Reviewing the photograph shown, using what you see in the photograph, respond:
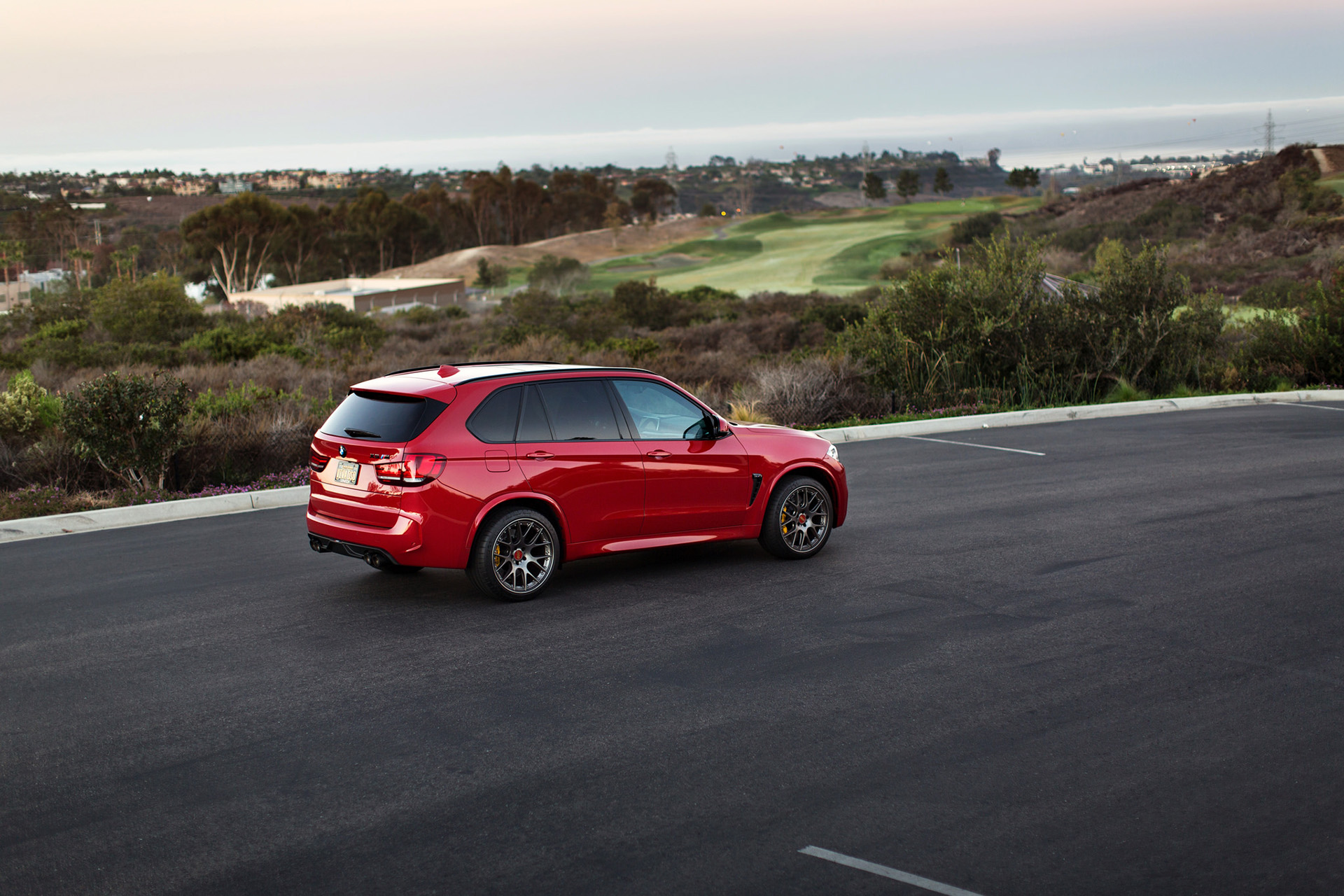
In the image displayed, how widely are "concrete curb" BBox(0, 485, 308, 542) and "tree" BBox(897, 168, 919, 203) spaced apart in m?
170

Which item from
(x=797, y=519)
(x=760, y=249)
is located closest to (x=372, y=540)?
(x=797, y=519)

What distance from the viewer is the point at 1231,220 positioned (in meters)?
79.8

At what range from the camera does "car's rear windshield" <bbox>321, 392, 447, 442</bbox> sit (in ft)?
26.1

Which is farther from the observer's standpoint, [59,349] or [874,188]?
[874,188]

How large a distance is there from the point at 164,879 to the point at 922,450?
1229 centimetres

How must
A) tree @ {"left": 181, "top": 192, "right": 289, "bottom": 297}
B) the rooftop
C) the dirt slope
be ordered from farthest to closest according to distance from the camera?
the dirt slope < tree @ {"left": 181, "top": 192, "right": 289, "bottom": 297} < the rooftop

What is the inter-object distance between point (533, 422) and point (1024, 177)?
167510 mm

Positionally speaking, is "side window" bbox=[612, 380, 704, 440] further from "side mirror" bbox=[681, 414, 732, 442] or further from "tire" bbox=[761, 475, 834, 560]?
"tire" bbox=[761, 475, 834, 560]

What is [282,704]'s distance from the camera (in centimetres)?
631

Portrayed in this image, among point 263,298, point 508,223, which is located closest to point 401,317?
point 263,298

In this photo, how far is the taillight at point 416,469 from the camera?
7.77 meters

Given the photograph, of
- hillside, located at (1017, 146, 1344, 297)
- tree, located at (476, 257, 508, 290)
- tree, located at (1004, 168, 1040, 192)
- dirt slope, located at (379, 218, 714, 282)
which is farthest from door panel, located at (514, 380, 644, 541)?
tree, located at (1004, 168, 1040, 192)

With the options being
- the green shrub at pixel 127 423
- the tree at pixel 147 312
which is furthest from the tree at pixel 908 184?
the green shrub at pixel 127 423

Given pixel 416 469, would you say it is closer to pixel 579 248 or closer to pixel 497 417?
pixel 497 417
